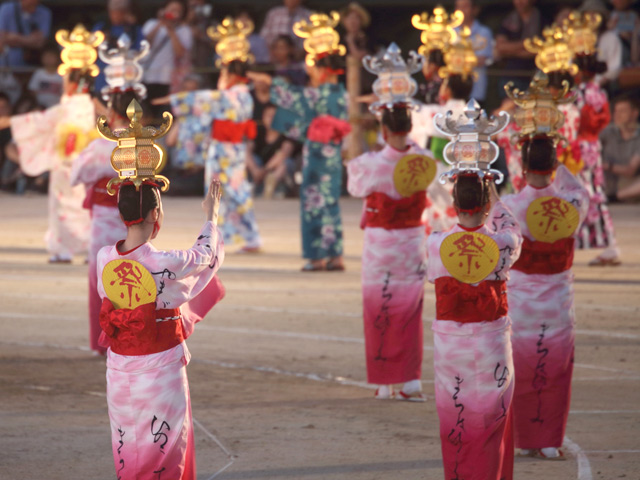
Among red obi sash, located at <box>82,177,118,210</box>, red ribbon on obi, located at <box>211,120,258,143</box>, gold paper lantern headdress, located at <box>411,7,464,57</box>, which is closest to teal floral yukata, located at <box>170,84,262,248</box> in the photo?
red ribbon on obi, located at <box>211,120,258,143</box>

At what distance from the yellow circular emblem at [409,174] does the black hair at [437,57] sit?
2.68 meters

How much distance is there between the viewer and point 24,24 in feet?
47.4

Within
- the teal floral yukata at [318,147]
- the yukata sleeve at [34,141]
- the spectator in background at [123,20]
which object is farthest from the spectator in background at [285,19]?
the yukata sleeve at [34,141]

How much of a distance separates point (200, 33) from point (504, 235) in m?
10.6

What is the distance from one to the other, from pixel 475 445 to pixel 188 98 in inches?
273

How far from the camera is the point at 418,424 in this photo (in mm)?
5113

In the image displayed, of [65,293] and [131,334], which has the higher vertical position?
[131,334]

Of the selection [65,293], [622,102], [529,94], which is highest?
[529,94]

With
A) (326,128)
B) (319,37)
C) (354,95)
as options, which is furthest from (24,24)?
(319,37)

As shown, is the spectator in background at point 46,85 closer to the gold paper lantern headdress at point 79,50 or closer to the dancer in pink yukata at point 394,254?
the gold paper lantern headdress at point 79,50

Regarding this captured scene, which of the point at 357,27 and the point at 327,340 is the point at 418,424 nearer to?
the point at 327,340

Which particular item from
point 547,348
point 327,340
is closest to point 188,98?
point 327,340

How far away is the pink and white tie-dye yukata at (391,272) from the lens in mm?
5625

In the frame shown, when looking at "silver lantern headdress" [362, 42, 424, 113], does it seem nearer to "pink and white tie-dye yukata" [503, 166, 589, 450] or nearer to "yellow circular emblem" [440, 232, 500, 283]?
"pink and white tie-dye yukata" [503, 166, 589, 450]
